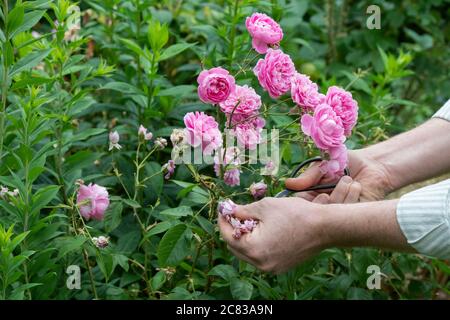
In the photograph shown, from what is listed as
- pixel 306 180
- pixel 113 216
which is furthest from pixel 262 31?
pixel 113 216

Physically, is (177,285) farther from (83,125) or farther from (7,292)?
(83,125)

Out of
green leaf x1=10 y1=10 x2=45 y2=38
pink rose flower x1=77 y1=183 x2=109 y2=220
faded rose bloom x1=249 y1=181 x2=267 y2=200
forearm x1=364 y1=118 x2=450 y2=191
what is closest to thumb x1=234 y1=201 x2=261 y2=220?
faded rose bloom x1=249 y1=181 x2=267 y2=200

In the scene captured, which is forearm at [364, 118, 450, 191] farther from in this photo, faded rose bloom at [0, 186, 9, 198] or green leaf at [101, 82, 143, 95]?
faded rose bloom at [0, 186, 9, 198]

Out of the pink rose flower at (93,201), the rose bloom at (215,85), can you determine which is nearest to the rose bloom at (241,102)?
the rose bloom at (215,85)

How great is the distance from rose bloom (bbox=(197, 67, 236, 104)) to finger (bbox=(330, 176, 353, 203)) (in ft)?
1.13

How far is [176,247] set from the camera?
195cm

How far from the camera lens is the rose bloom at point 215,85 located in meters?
1.81

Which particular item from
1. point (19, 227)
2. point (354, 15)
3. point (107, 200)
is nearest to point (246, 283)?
point (107, 200)

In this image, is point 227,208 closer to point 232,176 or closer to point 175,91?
point 232,176

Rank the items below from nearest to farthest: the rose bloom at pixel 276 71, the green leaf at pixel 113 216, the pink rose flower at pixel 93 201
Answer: the rose bloom at pixel 276 71
the pink rose flower at pixel 93 201
the green leaf at pixel 113 216

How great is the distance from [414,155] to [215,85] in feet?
2.15

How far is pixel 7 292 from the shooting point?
76.8 inches

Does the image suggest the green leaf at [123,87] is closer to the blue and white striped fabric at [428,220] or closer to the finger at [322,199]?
the finger at [322,199]

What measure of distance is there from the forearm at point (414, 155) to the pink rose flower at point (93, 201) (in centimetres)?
70
